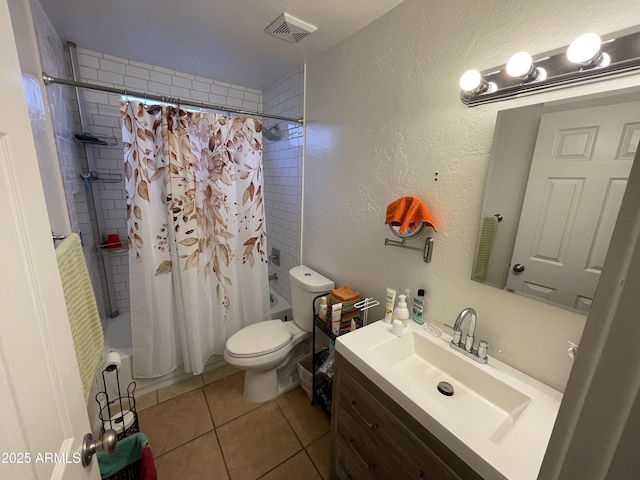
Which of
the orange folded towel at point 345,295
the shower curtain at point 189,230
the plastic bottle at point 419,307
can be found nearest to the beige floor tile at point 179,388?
the shower curtain at point 189,230

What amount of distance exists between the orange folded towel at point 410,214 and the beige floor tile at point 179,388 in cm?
191

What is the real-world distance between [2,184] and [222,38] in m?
1.73

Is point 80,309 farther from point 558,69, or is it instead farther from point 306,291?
point 558,69

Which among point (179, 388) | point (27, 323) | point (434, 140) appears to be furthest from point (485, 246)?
point (179, 388)

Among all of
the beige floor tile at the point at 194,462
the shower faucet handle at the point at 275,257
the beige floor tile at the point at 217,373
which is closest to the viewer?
the beige floor tile at the point at 194,462

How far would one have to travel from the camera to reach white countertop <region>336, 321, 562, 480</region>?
69 cm

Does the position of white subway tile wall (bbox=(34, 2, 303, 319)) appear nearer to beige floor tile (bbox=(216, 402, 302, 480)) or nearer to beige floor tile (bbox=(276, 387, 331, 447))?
beige floor tile (bbox=(276, 387, 331, 447))

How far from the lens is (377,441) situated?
40.6 inches

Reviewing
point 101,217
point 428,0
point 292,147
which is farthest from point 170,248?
point 428,0

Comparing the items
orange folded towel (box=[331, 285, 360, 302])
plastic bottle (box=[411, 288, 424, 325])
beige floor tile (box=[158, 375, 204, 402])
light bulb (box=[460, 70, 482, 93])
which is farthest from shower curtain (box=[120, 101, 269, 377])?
light bulb (box=[460, 70, 482, 93])

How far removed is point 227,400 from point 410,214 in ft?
5.84

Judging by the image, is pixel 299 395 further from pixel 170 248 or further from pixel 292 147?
pixel 292 147

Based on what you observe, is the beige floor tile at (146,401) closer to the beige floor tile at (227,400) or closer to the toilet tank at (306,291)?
the beige floor tile at (227,400)

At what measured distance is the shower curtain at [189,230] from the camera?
161 centimetres
